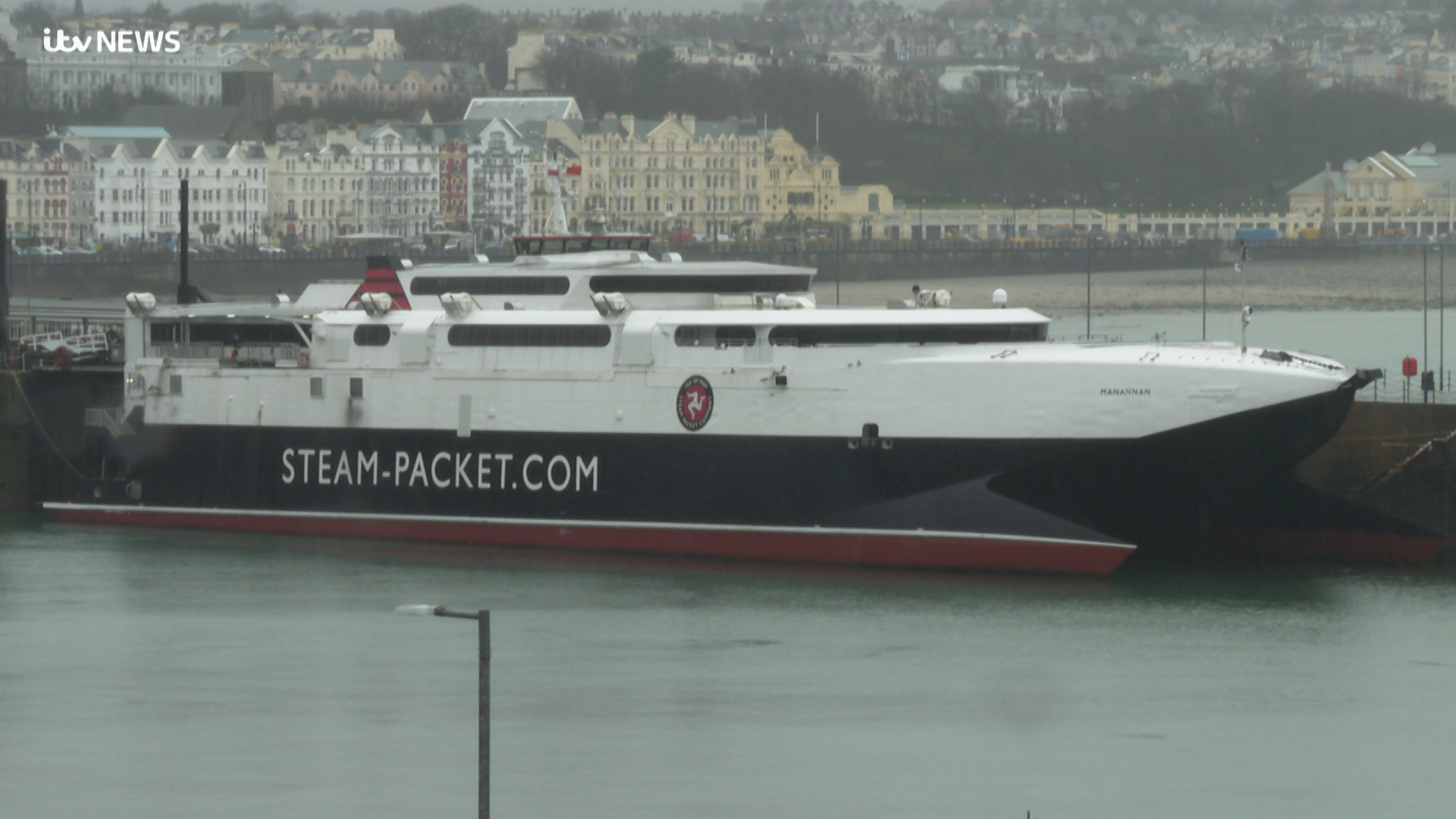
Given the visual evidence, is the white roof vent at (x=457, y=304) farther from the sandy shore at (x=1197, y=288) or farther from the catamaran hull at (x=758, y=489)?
the sandy shore at (x=1197, y=288)

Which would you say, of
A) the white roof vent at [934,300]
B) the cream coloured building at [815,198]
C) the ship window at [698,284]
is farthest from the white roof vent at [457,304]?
the cream coloured building at [815,198]

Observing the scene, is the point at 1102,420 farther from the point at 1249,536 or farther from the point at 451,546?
the point at 451,546

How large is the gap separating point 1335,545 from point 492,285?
1300cm

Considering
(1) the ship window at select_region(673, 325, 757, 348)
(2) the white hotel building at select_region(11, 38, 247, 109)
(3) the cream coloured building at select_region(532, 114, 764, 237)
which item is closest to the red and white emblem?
(1) the ship window at select_region(673, 325, 757, 348)

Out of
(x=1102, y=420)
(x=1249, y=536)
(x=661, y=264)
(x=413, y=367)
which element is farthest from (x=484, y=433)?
(x=1249, y=536)

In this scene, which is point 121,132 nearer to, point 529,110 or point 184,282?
point 529,110

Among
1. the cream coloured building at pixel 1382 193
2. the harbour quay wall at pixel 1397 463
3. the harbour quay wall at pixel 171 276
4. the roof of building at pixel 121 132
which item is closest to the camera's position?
the harbour quay wall at pixel 1397 463

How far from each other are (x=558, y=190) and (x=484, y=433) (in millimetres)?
6148

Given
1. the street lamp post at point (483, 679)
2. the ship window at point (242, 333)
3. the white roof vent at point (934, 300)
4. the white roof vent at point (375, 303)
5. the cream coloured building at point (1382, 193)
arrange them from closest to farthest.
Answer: the street lamp post at point (483, 679), the white roof vent at point (934, 300), the white roof vent at point (375, 303), the ship window at point (242, 333), the cream coloured building at point (1382, 193)

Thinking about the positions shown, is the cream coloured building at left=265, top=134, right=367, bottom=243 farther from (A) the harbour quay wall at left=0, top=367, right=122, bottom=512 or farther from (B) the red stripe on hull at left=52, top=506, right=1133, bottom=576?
(B) the red stripe on hull at left=52, top=506, right=1133, bottom=576

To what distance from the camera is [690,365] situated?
3156cm

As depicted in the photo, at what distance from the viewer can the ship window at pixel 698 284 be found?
3328cm

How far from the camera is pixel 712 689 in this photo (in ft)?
81.4

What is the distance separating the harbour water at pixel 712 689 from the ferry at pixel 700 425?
70 centimetres
